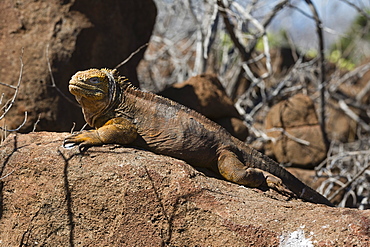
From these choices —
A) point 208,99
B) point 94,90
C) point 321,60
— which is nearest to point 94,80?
point 94,90

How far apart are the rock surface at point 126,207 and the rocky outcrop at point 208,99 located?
252 centimetres

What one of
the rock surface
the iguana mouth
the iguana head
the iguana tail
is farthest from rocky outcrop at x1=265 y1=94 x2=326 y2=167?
the iguana mouth

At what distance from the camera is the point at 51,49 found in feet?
19.0

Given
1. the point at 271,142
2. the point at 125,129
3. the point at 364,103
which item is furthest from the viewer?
the point at 364,103

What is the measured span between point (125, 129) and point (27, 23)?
104 inches

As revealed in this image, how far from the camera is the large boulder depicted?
18.7 feet

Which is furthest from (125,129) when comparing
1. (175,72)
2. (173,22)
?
(173,22)

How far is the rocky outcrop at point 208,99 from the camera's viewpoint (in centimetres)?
633

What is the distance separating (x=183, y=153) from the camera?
4.27m

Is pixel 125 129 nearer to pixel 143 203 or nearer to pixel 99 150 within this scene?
pixel 99 150

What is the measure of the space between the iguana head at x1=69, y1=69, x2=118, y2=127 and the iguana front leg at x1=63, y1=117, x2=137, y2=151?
154mm

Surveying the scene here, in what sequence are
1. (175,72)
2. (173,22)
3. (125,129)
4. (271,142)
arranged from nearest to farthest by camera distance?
1. (125,129)
2. (271,142)
3. (175,72)
4. (173,22)

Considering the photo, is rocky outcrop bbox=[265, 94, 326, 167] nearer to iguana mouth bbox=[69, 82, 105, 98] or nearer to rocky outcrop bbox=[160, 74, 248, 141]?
rocky outcrop bbox=[160, 74, 248, 141]

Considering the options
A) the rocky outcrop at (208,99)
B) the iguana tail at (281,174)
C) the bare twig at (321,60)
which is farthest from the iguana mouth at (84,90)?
the bare twig at (321,60)
